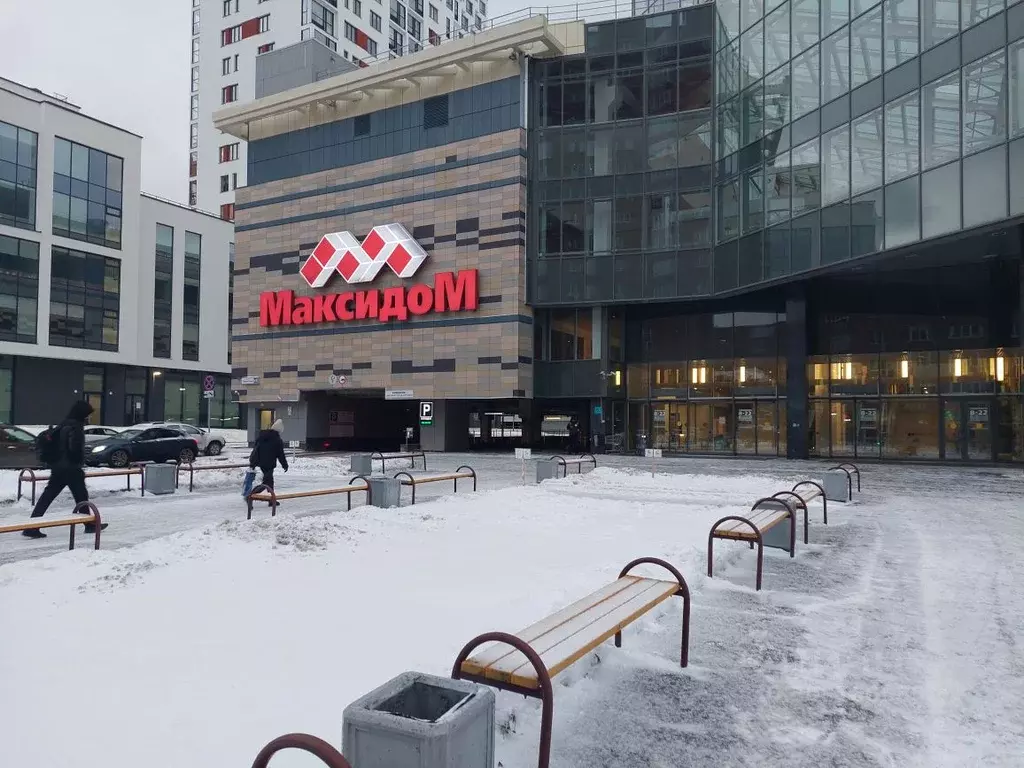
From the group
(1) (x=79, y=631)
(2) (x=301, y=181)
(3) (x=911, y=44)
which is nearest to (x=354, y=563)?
(1) (x=79, y=631)

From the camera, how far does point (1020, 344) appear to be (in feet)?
93.4

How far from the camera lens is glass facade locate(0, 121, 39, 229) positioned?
44562 mm

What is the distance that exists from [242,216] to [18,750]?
43454mm

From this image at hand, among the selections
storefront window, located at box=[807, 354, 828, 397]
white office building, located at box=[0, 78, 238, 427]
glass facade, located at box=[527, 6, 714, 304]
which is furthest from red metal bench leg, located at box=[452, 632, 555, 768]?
white office building, located at box=[0, 78, 238, 427]

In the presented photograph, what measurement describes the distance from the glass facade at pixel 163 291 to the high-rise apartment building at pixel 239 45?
1039 centimetres

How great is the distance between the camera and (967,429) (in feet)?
97.3

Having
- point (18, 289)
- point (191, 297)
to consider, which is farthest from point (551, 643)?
point (191, 297)

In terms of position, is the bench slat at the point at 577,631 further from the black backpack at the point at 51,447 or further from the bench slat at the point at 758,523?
the black backpack at the point at 51,447

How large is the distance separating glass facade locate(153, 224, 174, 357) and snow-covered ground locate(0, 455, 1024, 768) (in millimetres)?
49095

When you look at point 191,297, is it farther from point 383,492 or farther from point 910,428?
point 910,428

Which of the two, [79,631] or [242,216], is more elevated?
[242,216]

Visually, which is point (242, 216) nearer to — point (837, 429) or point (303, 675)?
point (837, 429)

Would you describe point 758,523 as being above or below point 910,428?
below

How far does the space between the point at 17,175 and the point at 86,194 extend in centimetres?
450
